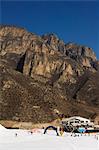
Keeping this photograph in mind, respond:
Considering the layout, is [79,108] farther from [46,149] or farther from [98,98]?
[46,149]

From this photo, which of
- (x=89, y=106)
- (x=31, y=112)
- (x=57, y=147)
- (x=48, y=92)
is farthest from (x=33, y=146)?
(x=89, y=106)

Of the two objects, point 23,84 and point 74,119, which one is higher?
point 23,84

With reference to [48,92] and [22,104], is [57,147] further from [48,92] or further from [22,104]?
[48,92]

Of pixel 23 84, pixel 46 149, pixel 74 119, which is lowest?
pixel 46 149

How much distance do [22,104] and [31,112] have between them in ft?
12.6

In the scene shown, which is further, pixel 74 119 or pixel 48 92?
pixel 48 92

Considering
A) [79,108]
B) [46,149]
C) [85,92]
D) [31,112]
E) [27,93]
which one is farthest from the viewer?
[85,92]

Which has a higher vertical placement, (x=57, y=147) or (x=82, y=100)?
(x=82, y=100)

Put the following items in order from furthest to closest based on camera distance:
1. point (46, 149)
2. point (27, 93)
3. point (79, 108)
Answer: point (79, 108) < point (27, 93) < point (46, 149)

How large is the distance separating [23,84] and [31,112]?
20.7 metres

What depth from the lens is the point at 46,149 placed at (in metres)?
30.2

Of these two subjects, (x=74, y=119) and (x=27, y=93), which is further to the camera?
(x=27, y=93)

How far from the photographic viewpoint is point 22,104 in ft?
406

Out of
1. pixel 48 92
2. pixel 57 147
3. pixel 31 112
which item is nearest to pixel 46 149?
pixel 57 147
